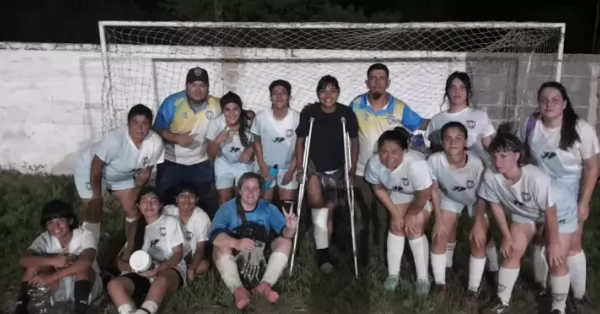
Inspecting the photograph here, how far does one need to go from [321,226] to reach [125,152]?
1.73 m

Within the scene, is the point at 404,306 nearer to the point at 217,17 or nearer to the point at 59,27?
the point at 217,17

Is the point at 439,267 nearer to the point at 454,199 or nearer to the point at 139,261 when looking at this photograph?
the point at 454,199

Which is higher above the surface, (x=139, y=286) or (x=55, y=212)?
(x=55, y=212)

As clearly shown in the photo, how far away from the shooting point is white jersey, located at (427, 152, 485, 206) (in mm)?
4816

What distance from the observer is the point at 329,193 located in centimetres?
559

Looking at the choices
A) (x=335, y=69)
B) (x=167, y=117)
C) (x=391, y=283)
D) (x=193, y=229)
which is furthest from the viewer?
(x=335, y=69)

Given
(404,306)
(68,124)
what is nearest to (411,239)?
(404,306)

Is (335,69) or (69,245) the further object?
(335,69)

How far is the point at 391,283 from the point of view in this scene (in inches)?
200

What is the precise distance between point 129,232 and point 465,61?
4242mm

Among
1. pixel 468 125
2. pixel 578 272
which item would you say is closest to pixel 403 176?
pixel 468 125

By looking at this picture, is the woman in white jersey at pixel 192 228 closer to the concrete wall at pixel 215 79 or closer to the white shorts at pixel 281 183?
the white shorts at pixel 281 183

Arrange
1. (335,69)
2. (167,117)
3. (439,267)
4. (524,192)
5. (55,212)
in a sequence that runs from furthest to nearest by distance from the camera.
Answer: (335,69) < (167,117) < (439,267) < (55,212) < (524,192)

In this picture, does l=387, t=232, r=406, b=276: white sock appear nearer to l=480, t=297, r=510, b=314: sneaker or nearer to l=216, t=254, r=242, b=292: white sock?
l=480, t=297, r=510, b=314: sneaker
